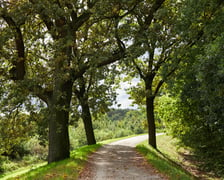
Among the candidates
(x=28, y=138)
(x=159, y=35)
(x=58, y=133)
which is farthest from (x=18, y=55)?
(x=159, y=35)

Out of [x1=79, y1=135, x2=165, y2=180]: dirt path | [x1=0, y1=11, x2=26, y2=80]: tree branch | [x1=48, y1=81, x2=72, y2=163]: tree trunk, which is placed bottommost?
[x1=79, y1=135, x2=165, y2=180]: dirt path

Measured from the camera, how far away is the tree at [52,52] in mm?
12617

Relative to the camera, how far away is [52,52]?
14281 millimetres

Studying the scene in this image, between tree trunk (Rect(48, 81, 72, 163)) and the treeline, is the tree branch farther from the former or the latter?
the treeline

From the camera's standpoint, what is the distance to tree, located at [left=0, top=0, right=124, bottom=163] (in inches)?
497

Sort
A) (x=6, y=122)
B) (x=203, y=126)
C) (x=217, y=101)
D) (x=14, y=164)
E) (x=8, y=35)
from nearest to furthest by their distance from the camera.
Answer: (x=217, y=101)
(x=8, y=35)
(x=6, y=122)
(x=203, y=126)
(x=14, y=164)

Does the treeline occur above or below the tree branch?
below

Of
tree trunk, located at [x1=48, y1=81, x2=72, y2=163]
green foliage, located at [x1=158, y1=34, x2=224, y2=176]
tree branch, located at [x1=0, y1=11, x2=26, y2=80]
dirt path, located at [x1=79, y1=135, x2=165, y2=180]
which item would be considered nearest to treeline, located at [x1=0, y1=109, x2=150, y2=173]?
tree trunk, located at [x1=48, y1=81, x2=72, y2=163]

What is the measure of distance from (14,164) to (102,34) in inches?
901

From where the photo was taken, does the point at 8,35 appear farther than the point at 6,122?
No

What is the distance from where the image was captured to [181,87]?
12438mm

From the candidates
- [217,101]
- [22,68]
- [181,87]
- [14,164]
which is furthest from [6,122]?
[14,164]

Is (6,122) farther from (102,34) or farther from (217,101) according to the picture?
(217,101)

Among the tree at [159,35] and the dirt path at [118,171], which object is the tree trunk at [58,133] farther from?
the tree at [159,35]
